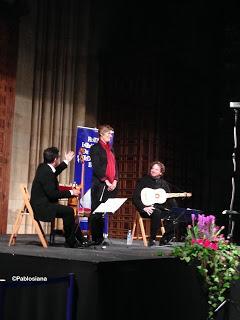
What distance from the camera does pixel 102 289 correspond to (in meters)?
4.82

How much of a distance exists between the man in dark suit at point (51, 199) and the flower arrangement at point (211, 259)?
1924 millimetres

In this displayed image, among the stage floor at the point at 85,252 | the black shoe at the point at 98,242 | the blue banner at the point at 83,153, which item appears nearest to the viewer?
the stage floor at the point at 85,252

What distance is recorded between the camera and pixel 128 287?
16.8 feet

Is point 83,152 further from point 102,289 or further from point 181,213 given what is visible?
point 102,289

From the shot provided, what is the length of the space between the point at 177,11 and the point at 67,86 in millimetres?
2894

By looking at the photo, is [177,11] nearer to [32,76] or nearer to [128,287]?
[32,76]

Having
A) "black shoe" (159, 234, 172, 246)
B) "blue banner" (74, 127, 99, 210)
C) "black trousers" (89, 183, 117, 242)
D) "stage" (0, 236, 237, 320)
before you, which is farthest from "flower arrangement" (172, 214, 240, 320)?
"blue banner" (74, 127, 99, 210)

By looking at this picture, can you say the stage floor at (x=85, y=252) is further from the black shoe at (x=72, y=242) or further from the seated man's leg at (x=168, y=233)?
the seated man's leg at (x=168, y=233)

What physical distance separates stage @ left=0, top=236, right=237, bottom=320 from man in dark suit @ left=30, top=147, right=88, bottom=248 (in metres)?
1.87

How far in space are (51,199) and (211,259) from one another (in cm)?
250

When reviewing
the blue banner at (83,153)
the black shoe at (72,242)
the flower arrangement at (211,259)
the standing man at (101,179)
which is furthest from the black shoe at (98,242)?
the flower arrangement at (211,259)

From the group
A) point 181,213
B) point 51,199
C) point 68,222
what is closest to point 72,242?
point 68,222

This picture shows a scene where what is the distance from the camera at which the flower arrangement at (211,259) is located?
18.9 feet

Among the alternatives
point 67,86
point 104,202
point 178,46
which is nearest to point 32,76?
point 67,86
